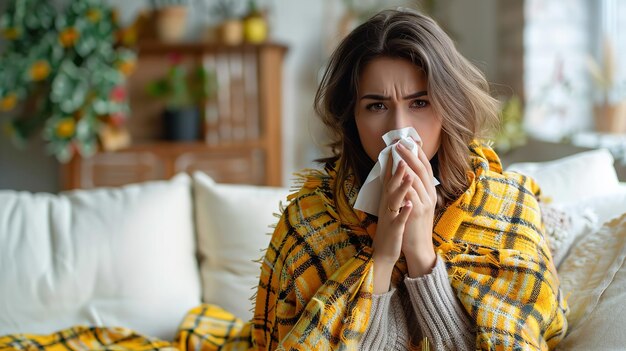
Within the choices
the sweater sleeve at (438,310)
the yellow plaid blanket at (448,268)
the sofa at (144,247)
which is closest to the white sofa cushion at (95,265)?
the sofa at (144,247)

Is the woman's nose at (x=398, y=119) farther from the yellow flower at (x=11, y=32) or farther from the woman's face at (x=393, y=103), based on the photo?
the yellow flower at (x=11, y=32)

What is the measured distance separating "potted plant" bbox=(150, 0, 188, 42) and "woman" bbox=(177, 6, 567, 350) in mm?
3586

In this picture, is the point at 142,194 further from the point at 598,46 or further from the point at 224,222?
the point at 598,46

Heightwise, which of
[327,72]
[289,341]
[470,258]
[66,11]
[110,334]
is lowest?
[110,334]

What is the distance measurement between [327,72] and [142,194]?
0.88 meters

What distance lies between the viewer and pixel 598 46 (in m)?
3.96

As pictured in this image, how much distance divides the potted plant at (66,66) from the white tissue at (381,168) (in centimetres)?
340

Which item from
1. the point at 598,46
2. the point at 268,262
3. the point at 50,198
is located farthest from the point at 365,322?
the point at 598,46

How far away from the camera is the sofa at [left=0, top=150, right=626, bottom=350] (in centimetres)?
182

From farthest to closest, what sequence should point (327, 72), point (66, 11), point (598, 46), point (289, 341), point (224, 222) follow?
point (66, 11) → point (598, 46) → point (224, 222) → point (327, 72) → point (289, 341)

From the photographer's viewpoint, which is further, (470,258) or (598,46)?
(598,46)

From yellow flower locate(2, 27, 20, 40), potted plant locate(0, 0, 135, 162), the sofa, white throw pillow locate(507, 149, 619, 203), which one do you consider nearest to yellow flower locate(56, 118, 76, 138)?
potted plant locate(0, 0, 135, 162)

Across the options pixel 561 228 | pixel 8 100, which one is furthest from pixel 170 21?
pixel 561 228

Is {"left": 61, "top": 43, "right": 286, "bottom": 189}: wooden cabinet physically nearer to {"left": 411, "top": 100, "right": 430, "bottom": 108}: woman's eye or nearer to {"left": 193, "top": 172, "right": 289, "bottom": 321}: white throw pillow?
{"left": 193, "top": 172, "right": 289, "bottom": 321}: white throw pillow
